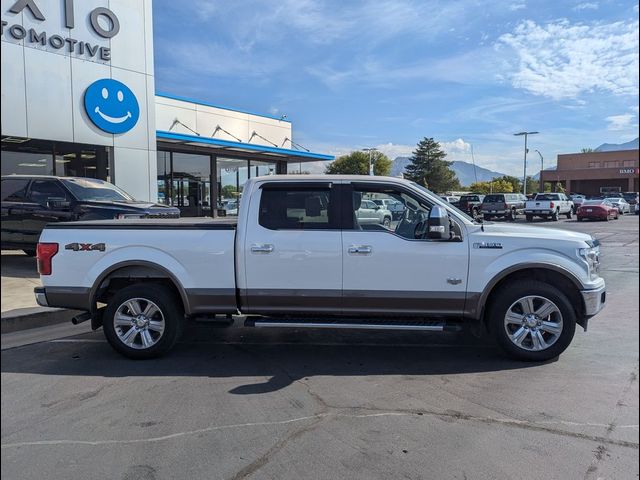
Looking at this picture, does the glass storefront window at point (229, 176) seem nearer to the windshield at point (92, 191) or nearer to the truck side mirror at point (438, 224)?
the windshield at point (92, 191)

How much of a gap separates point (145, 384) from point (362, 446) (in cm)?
224

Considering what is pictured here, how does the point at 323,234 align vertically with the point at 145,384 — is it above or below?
above

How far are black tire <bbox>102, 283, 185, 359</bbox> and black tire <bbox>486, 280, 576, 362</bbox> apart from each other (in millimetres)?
3278

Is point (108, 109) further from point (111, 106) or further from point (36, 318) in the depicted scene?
point (36, 318)

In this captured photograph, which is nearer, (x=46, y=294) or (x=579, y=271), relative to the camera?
(x=579, y=271)

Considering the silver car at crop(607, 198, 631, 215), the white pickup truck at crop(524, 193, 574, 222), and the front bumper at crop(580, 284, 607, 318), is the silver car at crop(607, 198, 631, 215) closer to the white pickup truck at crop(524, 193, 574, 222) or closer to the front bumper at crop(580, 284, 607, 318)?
the white pickup truck at crop(524, 193, 574, 222)

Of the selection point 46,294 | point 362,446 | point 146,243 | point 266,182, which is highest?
point 266,182

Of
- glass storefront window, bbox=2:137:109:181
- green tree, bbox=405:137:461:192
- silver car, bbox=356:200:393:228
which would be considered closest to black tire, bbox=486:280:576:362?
silver car, bbox=356:200:393:228

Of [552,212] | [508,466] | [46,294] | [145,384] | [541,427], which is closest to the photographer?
[508,466]

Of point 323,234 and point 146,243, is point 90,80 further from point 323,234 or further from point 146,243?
point 323,234

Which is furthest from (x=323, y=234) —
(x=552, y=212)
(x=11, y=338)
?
(x=552, y=212)

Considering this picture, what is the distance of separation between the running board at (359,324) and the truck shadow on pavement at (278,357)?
16.2 inches

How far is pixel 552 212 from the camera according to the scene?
2933 cm

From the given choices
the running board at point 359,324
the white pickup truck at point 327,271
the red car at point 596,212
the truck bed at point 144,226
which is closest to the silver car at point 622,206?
the red car at point 596,212
